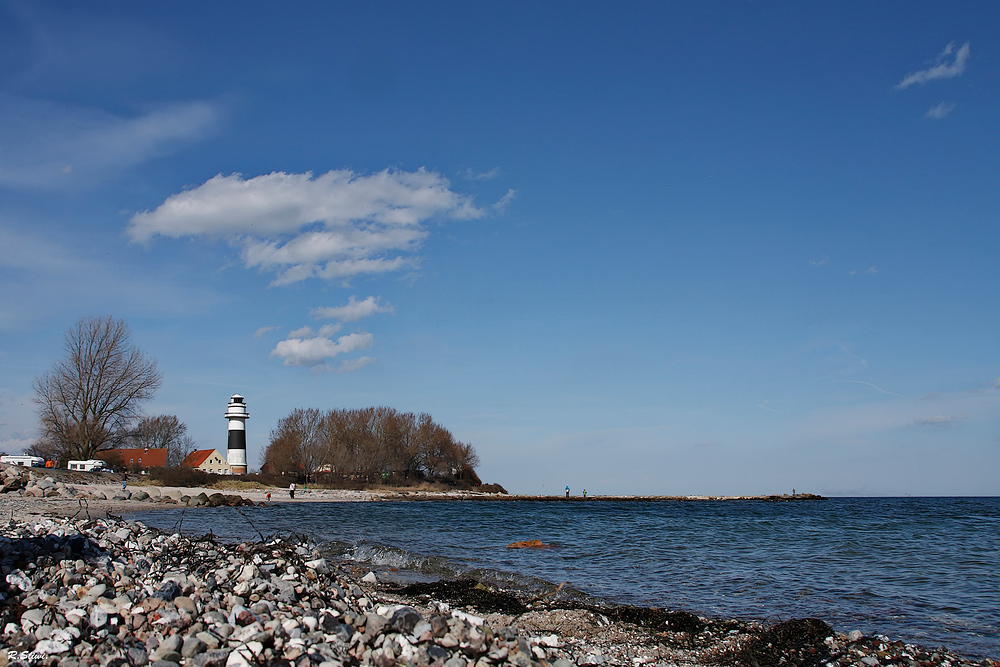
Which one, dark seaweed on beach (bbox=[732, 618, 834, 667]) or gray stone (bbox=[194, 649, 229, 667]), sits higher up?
gray stone (bbox=[194, 649, 229, 667])

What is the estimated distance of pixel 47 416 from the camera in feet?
156

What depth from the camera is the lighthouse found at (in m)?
66.8

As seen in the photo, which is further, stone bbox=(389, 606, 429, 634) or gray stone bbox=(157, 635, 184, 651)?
stone bbox=(389, 606, 429, 634)

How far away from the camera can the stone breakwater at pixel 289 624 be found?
5.13 m

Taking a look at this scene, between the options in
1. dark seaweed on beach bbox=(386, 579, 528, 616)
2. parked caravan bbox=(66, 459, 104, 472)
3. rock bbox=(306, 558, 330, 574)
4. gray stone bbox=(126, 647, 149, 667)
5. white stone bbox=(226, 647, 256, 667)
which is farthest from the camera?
Result: parked caravan bbox=(66, 459, 104, 472)

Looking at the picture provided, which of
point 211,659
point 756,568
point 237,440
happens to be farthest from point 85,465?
point 211,659

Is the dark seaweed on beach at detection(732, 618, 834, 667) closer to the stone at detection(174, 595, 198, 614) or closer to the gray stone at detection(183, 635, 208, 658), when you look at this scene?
the gray stone at detection(183, 635, 208, 658)

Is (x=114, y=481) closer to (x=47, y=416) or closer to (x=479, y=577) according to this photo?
(x=47, y=416)

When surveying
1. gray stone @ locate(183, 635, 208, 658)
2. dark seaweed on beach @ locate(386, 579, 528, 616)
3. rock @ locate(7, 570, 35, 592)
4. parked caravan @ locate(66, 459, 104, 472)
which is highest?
rock @ locate(7, 570, 35, 592)

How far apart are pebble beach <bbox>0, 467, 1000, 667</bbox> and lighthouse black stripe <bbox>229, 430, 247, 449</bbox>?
60810mm

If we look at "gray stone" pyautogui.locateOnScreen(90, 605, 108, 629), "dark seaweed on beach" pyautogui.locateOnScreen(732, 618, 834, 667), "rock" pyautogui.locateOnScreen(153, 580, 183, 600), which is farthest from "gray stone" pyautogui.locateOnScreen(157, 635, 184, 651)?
"dark seaweed on beach" pyautogui.locateOnScreen(732, 618, 834, 667)

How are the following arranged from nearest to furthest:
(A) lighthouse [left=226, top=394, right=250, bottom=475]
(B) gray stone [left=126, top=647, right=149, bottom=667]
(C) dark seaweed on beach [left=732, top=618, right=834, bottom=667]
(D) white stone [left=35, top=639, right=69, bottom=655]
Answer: (B) gray stone [left=126, top=647, right=149, bottom=667]
(D) white stone [left=35, top=639, right=69, bottom=655]
(C) dark seaweed on beach [left=732, top=618, right=834, bottom=667]
(A) lighthouse [left=226, top=394, right=250, bottom=475]

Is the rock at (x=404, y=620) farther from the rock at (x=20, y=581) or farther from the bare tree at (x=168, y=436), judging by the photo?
the bare tree at (x=168, y=436)

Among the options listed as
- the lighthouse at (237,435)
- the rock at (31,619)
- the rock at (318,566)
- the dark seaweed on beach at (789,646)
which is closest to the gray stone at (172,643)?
the rock at (31,619)
